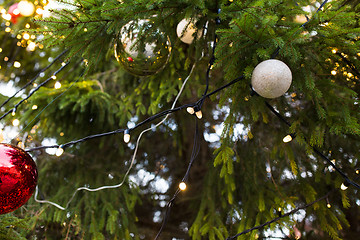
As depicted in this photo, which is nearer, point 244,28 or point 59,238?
point 244,28

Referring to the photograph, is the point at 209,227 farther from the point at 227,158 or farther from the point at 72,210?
the point at 72,210

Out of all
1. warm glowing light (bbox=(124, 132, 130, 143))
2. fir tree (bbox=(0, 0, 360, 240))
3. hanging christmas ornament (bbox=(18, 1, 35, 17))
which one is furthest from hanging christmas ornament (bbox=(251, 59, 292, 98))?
hanging christmas ornament (bbox=(18, 1, 35, 17))

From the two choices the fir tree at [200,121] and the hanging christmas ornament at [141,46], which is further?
the hanging christmas ornament at [141,46]

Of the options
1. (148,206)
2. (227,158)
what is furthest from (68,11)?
(148,206)

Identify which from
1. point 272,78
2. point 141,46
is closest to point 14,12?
point 141,46

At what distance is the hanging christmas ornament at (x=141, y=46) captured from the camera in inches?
60.1

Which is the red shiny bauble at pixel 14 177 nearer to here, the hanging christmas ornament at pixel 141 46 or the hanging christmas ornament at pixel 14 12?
the hanging christmas ornament at pixel 141 46

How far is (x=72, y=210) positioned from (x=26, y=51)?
5.99 ft

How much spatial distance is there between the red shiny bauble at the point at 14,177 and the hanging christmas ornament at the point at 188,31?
926 millimetres

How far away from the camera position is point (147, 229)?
3.12m

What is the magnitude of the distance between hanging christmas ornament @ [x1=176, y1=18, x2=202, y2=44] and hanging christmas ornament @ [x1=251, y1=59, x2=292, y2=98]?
1.63 ft

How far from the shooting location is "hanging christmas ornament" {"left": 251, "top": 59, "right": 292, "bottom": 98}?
120cm

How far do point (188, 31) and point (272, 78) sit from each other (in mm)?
637

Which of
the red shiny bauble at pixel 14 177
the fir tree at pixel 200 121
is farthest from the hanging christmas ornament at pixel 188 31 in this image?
the red shiny bauble at pixel 14 177
